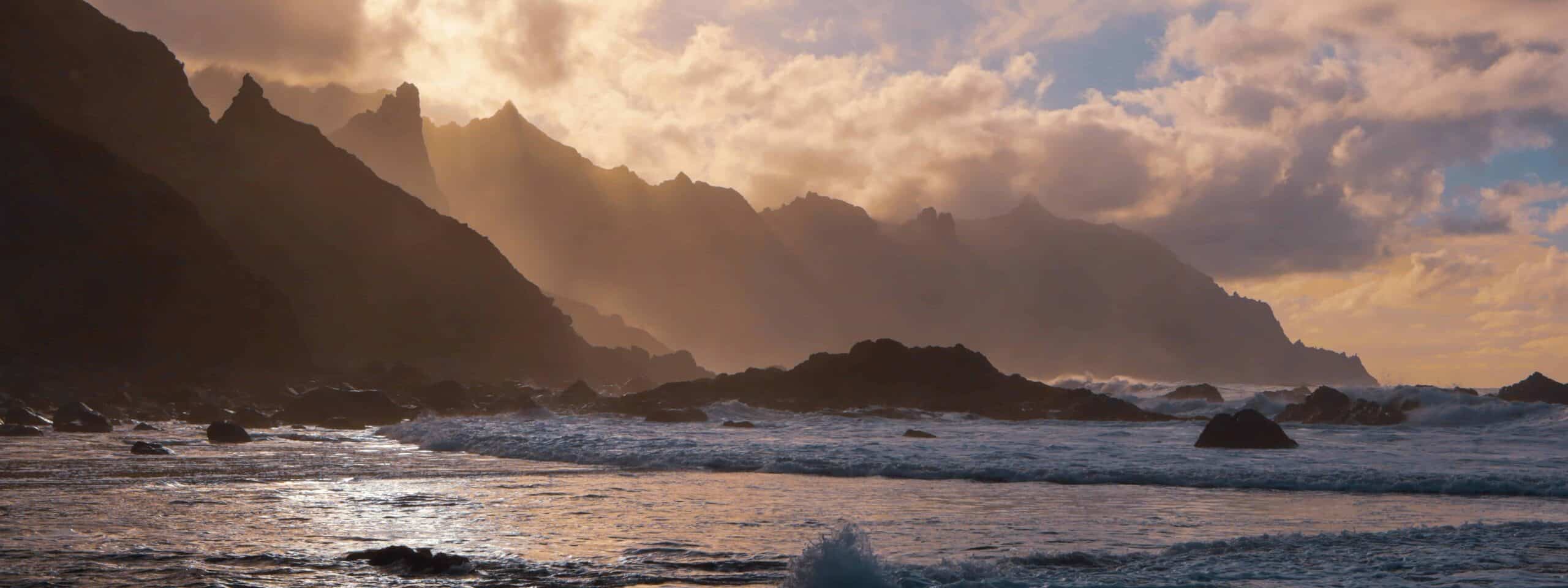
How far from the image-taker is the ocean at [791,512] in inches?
410

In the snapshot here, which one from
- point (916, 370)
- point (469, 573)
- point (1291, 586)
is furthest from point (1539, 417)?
point (469, 573)

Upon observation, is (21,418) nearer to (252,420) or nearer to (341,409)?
(252,420)

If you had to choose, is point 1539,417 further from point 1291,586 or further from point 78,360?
point 78,360

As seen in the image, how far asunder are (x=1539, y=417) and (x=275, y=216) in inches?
3744

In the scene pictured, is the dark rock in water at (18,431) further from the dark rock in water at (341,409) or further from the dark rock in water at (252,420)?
the dark rock in water at (341,409)

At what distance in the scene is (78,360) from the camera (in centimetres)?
5966

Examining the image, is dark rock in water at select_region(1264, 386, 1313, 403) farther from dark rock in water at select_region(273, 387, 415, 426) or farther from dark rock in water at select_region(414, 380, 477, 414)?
dark rock in water at select_region(273, 387, 415, 426)

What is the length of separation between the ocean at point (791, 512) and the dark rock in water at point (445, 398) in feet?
80.4

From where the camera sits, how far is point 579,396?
59750 millimetres

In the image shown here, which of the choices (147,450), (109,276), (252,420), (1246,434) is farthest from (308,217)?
(1246,434)

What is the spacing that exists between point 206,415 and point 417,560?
3876 cm

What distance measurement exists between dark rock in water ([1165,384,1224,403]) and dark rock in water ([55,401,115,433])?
5162cm

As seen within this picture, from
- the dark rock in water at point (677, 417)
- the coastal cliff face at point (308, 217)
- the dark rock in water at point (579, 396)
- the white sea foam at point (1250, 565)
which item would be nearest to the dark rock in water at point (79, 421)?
the dark rock in water at point (677, 417)

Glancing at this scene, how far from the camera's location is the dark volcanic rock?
169 feet
